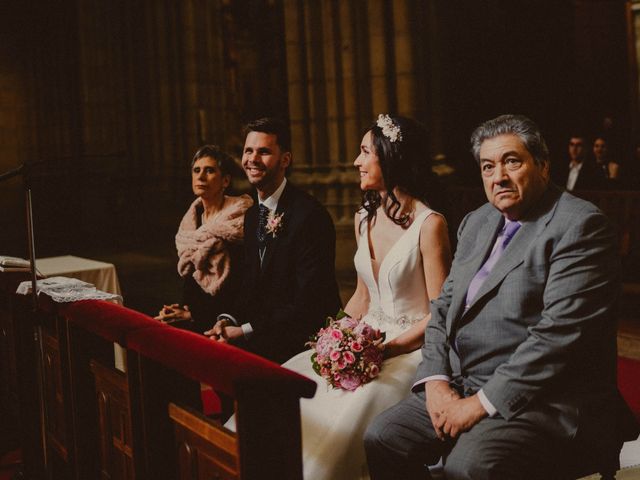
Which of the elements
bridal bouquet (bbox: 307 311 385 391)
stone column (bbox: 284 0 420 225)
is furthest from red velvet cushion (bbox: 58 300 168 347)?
stone column (bbox: 284 0 420 225)

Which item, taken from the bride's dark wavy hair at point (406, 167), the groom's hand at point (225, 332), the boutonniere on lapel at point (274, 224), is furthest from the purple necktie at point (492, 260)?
the groom's hand at point (225, 332)

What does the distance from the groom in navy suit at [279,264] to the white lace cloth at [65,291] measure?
25.3 inches

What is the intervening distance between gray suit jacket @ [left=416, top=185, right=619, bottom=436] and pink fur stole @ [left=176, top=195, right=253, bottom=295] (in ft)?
5.93

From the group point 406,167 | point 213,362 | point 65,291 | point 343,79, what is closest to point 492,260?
point 406,167

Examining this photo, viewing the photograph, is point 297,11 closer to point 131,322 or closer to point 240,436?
point 131,322

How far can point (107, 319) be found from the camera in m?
2.74

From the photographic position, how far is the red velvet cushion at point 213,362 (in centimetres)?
194

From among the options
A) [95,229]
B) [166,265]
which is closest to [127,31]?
[95,229]

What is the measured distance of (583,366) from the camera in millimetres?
2479

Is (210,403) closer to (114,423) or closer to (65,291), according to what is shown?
(65,291)

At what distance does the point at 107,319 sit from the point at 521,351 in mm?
1373

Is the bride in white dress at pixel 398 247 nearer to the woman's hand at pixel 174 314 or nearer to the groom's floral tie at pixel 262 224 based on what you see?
the groom's floral tie at pixel 262 224

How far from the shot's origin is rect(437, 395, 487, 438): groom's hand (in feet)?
8.16

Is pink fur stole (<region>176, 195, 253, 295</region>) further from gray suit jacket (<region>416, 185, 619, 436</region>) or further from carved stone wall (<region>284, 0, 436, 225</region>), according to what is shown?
carved stone wall (<region>284, 0, 436, 225</region>)
